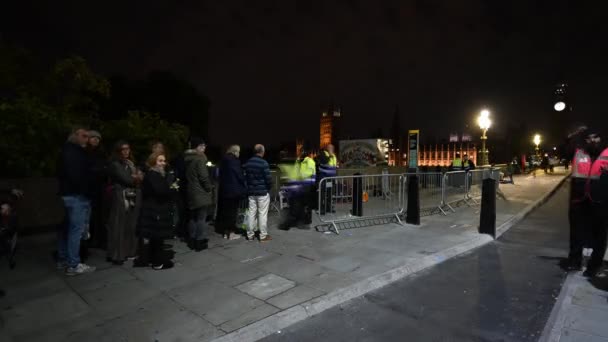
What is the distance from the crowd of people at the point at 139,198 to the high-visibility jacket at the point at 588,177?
5.16m

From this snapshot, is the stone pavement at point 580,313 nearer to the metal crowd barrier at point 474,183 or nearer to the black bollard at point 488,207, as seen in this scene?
the black bollard at point 488,207

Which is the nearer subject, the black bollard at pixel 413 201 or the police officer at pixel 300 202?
the police officer at pixel 300 202

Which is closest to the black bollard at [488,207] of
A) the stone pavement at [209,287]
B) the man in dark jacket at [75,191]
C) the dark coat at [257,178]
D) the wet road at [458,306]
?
the stone pavement at [209,287]

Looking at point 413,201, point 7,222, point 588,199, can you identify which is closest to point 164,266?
point 7,222

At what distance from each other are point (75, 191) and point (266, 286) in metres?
2.98

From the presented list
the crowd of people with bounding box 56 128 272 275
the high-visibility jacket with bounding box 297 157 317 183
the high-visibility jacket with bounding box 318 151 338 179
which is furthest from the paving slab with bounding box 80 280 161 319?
the high-visibility jacket with bounding box 318 151 338 179

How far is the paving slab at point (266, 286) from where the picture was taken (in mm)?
4293

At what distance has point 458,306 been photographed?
4164 millimetres

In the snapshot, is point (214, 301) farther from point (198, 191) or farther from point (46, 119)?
point (46, 119)

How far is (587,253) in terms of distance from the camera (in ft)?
20.6

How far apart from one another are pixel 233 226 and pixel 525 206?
10585mm

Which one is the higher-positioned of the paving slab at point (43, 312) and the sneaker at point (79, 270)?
the sneaker at point (79, 270)

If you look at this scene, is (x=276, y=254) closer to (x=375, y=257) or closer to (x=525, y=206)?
Result: (x=375, y=257)

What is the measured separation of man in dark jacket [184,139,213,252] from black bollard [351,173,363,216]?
13.0 feet
